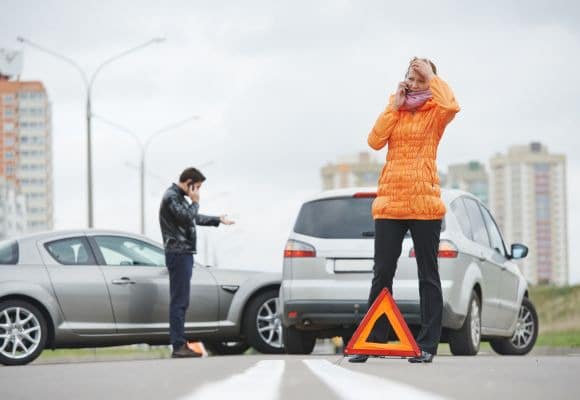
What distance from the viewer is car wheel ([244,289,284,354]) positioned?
1403 centimetres

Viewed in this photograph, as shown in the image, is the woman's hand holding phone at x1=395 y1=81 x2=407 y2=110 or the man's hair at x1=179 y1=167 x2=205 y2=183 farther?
the man's hair at x1=179 y1=167 x2=205 y2=183

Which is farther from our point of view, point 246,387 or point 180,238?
point 180,238

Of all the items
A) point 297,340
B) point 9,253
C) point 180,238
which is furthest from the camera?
point 180,238

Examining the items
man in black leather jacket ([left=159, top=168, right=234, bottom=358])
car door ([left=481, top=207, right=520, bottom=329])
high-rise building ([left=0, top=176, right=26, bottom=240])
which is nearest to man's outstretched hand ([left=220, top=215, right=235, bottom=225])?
man in black leather jacket ([left=159, top=168, right=234, bottom=358])

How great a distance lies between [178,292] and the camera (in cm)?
1309

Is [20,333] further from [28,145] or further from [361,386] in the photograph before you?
[28,145]

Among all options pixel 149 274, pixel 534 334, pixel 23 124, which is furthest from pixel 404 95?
pixel 23 124

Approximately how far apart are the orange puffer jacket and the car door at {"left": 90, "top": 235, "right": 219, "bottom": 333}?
445 cm

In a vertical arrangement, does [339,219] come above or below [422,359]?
above

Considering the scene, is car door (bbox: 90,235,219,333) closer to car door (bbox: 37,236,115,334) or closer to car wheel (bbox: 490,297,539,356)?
car door (bbox: 37,236,115,334)

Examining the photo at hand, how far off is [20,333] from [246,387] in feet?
18.4

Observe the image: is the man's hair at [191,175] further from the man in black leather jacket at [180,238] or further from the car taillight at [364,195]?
the car taillight at [364,195]

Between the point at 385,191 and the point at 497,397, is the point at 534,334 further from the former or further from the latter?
the point at 497,397

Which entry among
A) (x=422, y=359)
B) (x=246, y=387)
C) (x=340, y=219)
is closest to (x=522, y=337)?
(x=340, y=219)
